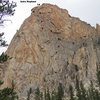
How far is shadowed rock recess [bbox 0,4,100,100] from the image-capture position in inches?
3531

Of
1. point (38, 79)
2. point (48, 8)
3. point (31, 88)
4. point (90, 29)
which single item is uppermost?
point (48, 8)

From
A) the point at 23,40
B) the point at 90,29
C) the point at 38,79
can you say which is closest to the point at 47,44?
the point at 23,40

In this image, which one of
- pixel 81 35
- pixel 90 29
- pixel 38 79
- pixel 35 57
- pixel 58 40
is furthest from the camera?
pixel 90 29

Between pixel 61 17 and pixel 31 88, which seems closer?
pixel 31 88

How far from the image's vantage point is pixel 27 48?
99.2 m

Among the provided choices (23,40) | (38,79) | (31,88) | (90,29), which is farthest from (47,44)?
(90,29)

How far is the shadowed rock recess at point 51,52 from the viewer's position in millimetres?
89688

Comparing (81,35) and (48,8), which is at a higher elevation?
(48,8)

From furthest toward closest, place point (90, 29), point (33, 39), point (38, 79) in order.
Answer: point (90, 29), point (33, 39), point (38, 79)

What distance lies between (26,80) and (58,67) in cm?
2567

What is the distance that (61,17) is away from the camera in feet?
425

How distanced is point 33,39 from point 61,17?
3801 cm

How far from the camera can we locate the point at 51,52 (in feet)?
353

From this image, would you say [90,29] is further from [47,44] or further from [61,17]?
[47,44]
